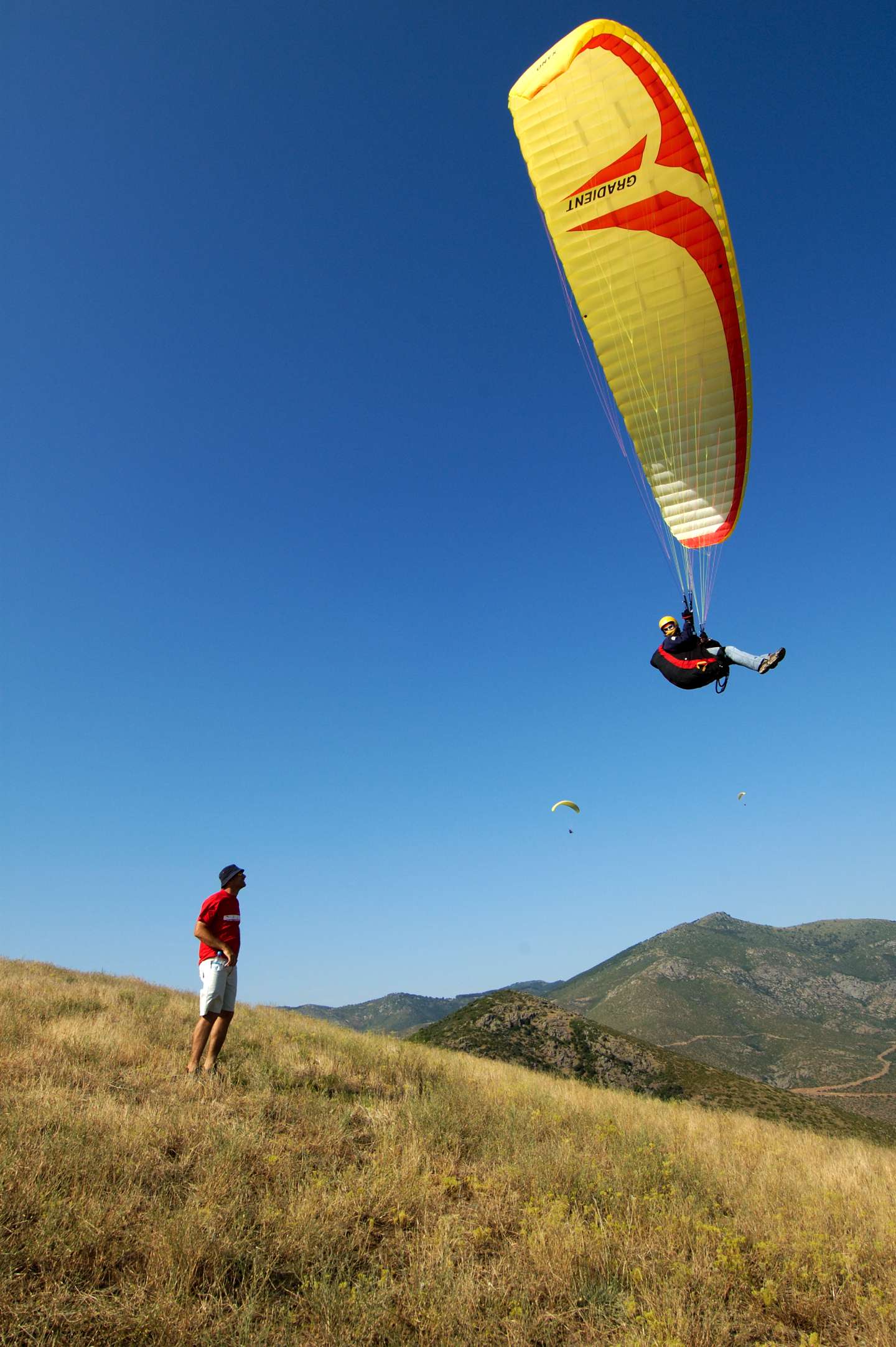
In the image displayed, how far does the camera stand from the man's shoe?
9.42m

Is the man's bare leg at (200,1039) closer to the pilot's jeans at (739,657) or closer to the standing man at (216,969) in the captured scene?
the standing man at (216,969)

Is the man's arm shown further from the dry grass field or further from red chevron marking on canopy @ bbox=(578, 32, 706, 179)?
red chevron marking on canopy @ bbox=(578, 32, 706, 179)

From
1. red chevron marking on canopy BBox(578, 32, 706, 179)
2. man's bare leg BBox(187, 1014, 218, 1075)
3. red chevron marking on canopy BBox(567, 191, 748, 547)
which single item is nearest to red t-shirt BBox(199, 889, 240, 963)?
man's bare leg BBox(187, 1014, 218, 1075)

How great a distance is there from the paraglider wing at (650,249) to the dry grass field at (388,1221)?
9495 mm

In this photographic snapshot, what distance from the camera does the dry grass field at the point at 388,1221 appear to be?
3529 mm

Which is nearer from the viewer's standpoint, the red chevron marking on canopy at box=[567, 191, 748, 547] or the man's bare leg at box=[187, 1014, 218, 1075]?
the man's bare leg at box=[187, 1014, 218, 1075]

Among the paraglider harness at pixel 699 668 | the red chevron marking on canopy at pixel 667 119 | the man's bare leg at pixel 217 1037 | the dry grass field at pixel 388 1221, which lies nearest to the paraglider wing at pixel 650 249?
the red chevron marking on canopy at pixel 667 119

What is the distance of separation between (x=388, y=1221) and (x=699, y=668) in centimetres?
816

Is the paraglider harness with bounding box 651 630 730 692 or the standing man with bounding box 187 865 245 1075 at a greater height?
the paraglider harness with bounding box 651 630 730 692

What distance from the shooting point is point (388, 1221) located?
4.56m

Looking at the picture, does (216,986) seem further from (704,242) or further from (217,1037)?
(704,242)

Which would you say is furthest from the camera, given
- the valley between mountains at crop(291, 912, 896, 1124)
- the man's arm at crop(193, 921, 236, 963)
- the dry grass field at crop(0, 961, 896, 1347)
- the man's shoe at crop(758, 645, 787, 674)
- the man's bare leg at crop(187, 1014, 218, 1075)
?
the valley between mountains at crop(291, 912, 896, 1124)

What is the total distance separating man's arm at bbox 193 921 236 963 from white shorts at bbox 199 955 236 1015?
0.19 feet

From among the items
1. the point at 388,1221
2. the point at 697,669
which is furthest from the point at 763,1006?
the point at 388,1221
